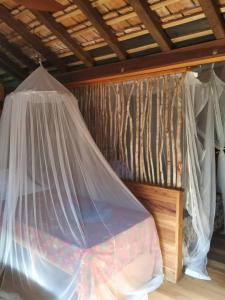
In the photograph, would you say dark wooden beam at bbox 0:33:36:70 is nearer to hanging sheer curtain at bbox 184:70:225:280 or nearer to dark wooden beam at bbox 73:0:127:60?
dark wooden beam at bbox 73:0:127:60

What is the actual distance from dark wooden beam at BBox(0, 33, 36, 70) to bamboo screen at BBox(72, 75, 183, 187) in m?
A: 0.94

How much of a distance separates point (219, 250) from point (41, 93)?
2822 mm

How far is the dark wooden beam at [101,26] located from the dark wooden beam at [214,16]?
1.00m

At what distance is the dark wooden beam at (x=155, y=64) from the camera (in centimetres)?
249

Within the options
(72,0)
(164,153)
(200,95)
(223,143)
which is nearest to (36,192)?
(164,153)

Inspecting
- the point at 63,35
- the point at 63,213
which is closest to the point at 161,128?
the point at 63,213

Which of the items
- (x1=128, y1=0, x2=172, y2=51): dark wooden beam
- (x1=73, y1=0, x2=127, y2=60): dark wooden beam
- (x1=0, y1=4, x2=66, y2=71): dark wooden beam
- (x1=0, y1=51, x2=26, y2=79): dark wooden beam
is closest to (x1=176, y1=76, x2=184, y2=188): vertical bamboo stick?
(x1=128, y1=0, x2=172, y2=51): dark wooden beam

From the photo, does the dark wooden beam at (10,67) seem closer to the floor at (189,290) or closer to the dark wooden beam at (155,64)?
the dark wooden beam at (155,64)

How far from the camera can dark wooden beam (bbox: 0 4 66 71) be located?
3.02m

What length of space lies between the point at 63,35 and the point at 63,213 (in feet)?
6.39

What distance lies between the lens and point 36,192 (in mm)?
2631

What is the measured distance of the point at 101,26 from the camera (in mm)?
2770

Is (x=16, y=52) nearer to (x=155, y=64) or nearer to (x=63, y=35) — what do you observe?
(x=63, y=35)

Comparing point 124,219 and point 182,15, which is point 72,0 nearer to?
point 182,15
